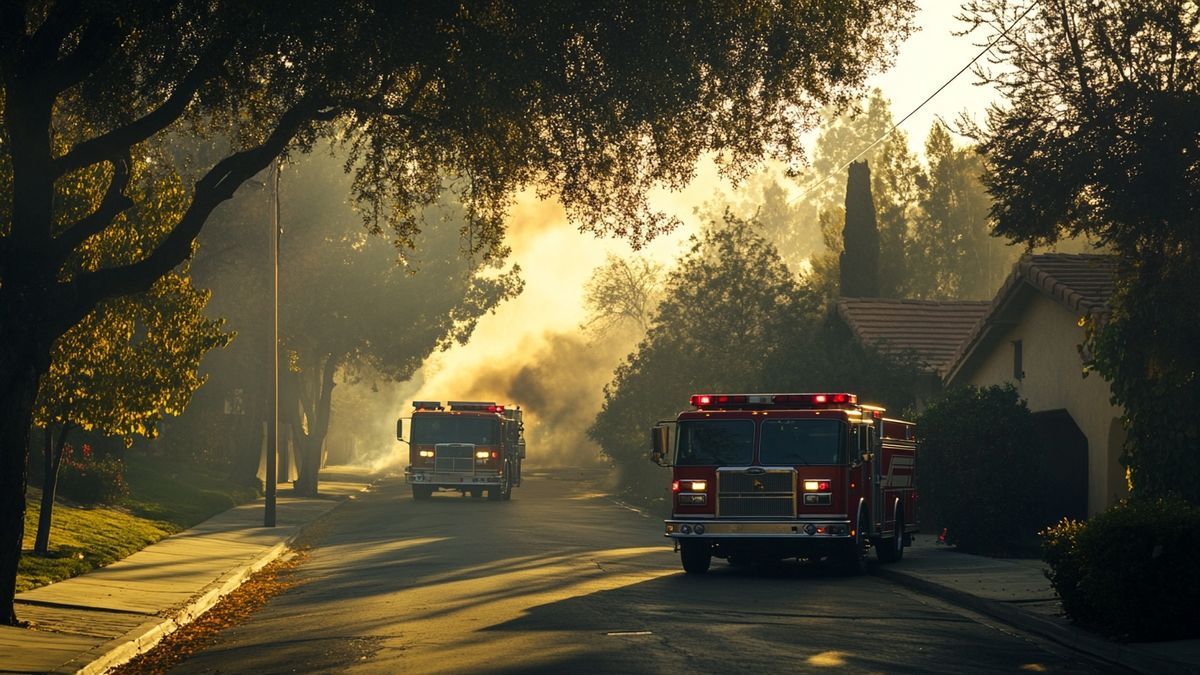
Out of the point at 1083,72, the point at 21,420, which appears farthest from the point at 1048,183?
the point at 21,420

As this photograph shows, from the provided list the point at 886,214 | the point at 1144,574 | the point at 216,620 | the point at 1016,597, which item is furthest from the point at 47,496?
the point at 886,214

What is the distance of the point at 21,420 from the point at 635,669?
23.7 feet

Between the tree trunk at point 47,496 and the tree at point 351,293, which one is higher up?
the tree at point 351,293

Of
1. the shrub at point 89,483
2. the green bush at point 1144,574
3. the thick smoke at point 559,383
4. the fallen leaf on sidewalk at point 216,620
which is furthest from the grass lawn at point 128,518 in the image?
the thick smoke at point 559,383

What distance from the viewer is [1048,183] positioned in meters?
20.7

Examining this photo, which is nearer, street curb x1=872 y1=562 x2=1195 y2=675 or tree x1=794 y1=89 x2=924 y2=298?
street curb x1=872 y1=562 x2=1195 y2=675

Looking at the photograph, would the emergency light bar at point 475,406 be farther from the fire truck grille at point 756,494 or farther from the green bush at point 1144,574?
the green bush at point 1144,574

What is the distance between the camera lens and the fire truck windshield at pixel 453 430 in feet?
162

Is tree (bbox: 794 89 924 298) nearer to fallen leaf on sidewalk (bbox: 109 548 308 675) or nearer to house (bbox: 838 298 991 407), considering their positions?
house (bbox: 838 298 991 407)

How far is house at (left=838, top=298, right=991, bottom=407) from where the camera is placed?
4162 cm

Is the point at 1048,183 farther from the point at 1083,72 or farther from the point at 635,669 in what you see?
the point at 635,669

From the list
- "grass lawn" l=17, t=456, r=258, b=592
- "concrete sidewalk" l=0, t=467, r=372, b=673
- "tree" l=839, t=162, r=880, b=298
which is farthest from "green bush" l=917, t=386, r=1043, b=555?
"tree" l=839, t=162, r=880, b=298

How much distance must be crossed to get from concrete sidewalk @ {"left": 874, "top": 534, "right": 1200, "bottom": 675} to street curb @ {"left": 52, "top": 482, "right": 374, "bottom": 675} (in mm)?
8747

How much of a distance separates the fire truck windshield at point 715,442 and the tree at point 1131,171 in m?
4.73
